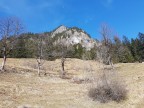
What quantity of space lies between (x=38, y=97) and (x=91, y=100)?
20.7ft

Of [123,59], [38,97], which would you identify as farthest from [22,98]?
[123,59]

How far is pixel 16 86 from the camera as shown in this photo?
3550 cm

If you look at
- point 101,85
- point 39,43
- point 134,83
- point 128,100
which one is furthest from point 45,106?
point 39,43

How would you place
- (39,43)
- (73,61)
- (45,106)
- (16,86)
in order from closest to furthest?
1. (45,106)
2. (16,86)
3. (39,43)
4. (73,61)

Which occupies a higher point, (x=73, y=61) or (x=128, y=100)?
(x=73, y=61)

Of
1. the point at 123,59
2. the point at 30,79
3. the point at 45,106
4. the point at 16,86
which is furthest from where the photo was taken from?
the point at 123,59

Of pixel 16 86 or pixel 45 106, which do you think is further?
pixel 16 86

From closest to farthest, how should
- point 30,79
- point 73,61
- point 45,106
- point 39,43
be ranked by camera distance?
point 45,106 → point 30,79 → point 39,43 → point 73,61

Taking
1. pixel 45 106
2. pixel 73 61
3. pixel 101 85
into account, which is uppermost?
pixel 73 61

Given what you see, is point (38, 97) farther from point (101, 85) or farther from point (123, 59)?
point (123, 59)

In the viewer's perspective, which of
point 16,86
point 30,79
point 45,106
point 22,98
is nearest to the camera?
point 45,106

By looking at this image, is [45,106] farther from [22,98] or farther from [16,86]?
[16,86]

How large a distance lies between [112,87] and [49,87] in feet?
32.2

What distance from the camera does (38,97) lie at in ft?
103
